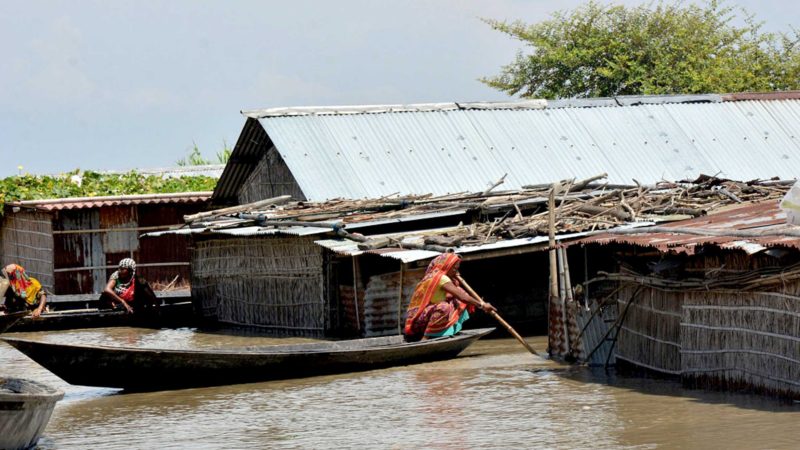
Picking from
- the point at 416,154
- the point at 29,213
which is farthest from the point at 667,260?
the point at 29,213

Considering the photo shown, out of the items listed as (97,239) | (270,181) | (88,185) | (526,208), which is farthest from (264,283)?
(88,185)

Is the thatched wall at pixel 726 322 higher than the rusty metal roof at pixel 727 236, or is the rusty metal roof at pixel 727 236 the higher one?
the rusty metal roof at pixel 727 236

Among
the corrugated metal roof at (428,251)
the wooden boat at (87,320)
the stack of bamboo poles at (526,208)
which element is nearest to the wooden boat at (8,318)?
the corrugated metal roof at (428,251)

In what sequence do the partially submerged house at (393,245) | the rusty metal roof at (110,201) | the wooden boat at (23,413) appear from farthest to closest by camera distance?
the rusty metal roof at (110,201), the partially submerged house at (393,245), the wooden boat at (23,413)

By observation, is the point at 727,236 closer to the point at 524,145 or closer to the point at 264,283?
the point at 264,283

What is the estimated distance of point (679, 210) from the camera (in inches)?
643

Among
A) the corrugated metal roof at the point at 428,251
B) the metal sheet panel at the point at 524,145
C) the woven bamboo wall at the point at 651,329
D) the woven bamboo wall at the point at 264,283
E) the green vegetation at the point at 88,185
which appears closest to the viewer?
the woven bamboo wall at the point at 651,329

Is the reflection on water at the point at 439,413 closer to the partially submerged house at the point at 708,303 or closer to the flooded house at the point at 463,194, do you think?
the partially submerged house at the point at 708,303

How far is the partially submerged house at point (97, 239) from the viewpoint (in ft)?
81.6

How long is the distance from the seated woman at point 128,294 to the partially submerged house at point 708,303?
8.95 meters

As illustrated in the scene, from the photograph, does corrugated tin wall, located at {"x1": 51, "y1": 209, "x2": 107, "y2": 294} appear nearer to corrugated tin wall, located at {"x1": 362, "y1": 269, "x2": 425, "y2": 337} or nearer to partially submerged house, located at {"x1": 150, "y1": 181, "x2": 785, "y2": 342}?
partially submerged house, located at {"x1": 150, "y1": 181, "x2": 785, "y2": 342}

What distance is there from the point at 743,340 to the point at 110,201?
1636cm

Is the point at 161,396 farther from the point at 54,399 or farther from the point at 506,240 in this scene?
the point at 506,240

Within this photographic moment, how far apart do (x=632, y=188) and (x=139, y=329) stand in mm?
8358
